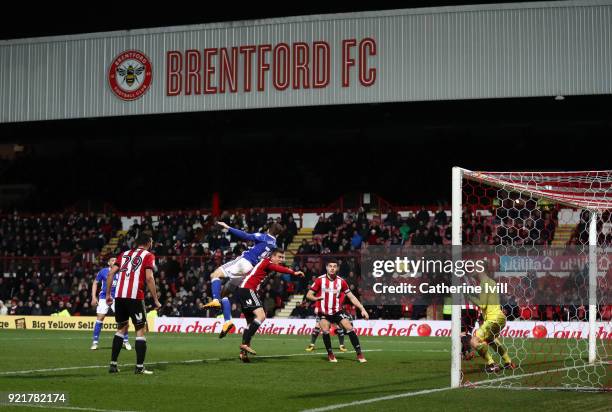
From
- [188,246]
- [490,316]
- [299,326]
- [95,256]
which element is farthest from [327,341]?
[95,256]

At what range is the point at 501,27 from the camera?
36250 millimetres

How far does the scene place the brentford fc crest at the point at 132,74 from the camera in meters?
40.2

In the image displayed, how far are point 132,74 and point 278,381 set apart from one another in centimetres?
2796

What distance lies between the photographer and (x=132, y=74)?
132 feet

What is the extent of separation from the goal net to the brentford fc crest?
14.5 meters

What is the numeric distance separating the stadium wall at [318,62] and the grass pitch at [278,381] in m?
16.1

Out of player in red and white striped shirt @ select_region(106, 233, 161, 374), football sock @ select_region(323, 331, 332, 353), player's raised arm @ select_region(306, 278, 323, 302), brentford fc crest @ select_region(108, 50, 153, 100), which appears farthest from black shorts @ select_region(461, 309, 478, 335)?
brentford fc crest @ select_region(108, 50, 153, 100)

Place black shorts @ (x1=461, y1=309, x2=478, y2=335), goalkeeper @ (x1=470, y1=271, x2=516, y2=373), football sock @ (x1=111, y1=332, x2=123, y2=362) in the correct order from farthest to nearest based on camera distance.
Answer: black shorts @ (x1=461, y1=309, x2=478, y2=335), goalkeeper @ (x1=470, y1=271, x2=516, y2=373), football sock @ (x1=111, y1=332, x2=123, y2=362)

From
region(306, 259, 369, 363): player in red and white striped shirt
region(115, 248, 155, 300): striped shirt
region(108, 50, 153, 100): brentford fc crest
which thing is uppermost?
region(108, 50, 153, 100): brentford fc crest

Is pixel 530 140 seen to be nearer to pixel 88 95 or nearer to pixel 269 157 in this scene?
pixel 269 157

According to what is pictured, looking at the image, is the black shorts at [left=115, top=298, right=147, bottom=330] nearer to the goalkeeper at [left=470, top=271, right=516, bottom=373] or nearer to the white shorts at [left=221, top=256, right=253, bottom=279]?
the white shorts at [left=221, top=256, right=253, bottom=279]

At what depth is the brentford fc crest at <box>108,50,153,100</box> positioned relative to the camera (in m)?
40.2

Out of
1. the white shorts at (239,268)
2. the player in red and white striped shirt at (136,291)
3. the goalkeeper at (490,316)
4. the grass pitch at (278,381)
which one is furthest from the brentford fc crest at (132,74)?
the goalkeeper at (490,316)

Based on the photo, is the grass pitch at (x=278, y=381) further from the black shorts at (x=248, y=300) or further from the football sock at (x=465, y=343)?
the black shorts at (x=248, y=300)
